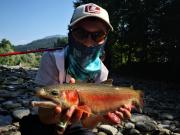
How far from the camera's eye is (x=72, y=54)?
529 centimetres

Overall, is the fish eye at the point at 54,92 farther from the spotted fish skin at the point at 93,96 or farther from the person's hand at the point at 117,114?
the person's hand at the point at 117,114

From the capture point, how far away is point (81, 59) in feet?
17.5

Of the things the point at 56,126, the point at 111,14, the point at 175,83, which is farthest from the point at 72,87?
the point at 111,14

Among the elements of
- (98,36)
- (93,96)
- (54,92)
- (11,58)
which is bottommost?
(11,58)

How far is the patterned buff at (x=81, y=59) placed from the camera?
17.1 ft

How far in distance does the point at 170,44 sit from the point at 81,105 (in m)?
33.0

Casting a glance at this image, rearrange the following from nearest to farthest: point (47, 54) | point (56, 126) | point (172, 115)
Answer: point (56, 126) → point (47, 54) → point (172, 115)

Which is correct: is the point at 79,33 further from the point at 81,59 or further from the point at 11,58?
the point at 11,58

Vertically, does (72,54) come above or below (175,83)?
above

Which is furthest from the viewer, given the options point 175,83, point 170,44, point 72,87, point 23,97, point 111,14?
point 111,14

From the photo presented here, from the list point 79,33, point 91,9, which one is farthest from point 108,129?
point 91,9

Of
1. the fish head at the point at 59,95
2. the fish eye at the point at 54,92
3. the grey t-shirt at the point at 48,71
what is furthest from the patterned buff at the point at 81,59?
the fish eye at the point at 54,92

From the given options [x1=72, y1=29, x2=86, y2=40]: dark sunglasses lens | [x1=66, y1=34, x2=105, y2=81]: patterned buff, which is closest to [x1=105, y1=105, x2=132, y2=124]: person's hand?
[x1=66, y1=34, x2=105, y2=81]: patterned buff

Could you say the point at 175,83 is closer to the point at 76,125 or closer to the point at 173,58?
the point at 173,58
